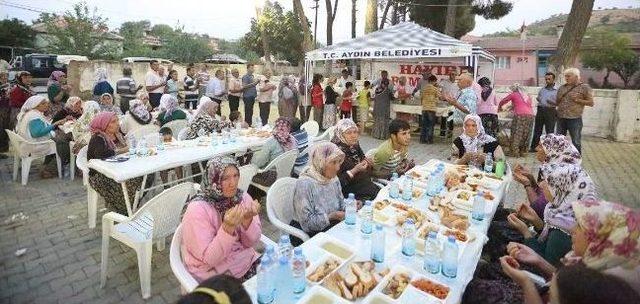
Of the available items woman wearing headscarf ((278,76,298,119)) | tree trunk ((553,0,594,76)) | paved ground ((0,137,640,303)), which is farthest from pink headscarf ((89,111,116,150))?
tree trunk ((553,0,594,76))

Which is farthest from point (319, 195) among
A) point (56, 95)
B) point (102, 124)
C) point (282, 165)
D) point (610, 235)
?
point (56, 95)

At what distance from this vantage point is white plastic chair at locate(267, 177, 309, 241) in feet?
10.3

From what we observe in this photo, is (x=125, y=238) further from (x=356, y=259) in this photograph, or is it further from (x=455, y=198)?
(x=455, y=198)

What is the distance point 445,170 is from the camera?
4332 mm

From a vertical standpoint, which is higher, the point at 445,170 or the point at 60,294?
the point at 445,170

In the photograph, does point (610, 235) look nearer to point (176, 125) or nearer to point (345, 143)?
point (345, 143)

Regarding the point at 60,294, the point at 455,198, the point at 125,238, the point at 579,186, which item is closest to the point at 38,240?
the point at 60,294

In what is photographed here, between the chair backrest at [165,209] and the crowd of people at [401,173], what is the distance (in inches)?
15.1

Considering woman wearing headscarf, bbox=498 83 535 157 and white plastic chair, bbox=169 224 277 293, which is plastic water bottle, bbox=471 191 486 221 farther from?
→ woman wearing headscarf, bbox=498 83 535 157

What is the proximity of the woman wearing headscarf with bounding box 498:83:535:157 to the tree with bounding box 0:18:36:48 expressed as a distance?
124ft

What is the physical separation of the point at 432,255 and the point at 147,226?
247cm

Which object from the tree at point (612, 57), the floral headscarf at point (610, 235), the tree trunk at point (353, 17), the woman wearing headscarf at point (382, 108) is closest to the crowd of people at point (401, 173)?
the floral headscarf at point (610, 235)

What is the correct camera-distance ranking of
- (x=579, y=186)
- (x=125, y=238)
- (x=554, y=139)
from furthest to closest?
(x=554, y=139), (x=125, y=238), (x=579, y=186)

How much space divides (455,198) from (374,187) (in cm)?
128
